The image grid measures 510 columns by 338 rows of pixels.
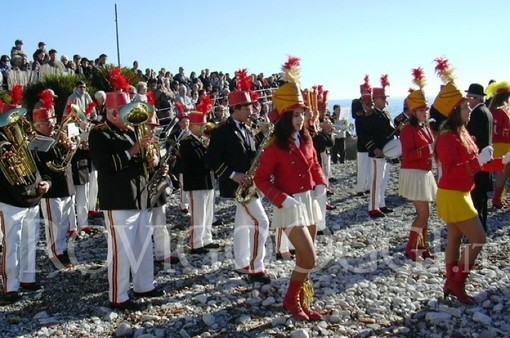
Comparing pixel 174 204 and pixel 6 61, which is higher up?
pixel 6 61

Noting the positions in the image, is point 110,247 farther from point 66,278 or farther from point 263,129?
point 263,129

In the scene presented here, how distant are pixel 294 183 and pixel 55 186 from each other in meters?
3.64

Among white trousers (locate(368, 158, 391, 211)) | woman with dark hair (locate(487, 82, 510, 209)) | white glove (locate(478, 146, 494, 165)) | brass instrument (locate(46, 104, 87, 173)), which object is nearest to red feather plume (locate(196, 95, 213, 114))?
brass instrument (locate(46, 104, 87, 173))

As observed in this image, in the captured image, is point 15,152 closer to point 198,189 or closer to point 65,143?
point 65,143

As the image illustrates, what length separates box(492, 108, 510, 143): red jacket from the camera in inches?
360

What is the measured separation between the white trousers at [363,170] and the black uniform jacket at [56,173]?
6.02 metres

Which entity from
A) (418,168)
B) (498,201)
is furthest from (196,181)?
(498,201)

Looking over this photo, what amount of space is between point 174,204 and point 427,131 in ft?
19.6

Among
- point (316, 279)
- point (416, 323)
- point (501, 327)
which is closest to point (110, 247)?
point (316, 279)

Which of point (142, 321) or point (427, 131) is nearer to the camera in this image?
point (142, 321)

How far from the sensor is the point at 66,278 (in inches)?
261

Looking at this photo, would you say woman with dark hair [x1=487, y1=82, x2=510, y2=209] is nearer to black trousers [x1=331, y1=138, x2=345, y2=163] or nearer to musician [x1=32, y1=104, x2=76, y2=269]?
musician [x1=32, y1=104, x2=76, y2=269]

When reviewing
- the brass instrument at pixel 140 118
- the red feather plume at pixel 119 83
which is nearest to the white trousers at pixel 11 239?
the brass instrument at pixel 140 118

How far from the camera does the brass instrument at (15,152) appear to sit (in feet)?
18.6
